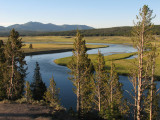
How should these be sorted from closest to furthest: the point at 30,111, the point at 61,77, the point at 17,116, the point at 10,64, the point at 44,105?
the point at 17,116 → the point at 30,111 → the point at 44,105 → the point at 10,64 → the point at 61,77

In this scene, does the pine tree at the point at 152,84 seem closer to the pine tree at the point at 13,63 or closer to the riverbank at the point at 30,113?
the riverbank at the point at 30,113

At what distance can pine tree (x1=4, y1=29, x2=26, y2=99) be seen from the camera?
96.1 feet

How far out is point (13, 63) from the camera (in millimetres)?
30125

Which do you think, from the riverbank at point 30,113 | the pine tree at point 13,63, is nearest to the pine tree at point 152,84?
the riverbank at point 30,113

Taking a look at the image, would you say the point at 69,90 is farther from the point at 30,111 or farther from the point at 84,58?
the point at 30,111

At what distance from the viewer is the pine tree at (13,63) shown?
96.1 feet

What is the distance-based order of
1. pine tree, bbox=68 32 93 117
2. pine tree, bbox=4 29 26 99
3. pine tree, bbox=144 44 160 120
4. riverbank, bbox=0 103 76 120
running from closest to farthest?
pine tree, bbox=144 44 160 120 < riverbank, bbox=0 103 76 120 < pine tree, bbox=68 32 93 117 < pine tree, bbox=4 29 26 99

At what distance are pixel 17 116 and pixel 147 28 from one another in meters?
17.5

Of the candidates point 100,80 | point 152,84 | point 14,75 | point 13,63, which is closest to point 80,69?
point 100,80

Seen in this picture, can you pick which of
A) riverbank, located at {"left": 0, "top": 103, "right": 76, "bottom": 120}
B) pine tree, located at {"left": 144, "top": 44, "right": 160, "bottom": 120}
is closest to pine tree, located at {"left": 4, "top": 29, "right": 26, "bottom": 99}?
riverbank, located at {"left": 0, "top": 103, "right": 76, "bottom": 120}

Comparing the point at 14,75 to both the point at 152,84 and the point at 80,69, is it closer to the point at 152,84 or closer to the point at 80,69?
the point at 80,69

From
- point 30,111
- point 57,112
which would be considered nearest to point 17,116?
point 30,111

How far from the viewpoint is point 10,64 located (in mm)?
30812

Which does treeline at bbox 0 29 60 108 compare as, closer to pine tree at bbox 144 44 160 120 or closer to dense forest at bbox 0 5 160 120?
dense forest at bbox 0 5 160 120
